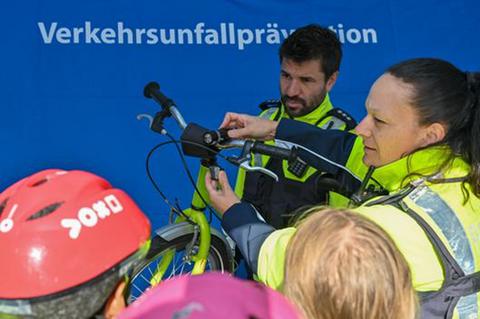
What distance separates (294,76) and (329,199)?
0.63 m

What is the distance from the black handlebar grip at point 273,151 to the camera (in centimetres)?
251

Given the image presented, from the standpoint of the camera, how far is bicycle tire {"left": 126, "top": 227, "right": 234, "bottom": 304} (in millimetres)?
2941

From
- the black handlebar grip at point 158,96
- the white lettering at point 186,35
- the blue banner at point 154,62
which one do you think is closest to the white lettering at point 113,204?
the black handlebar grip at point 158,96

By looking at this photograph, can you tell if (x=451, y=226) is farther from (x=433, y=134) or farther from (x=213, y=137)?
(x=213, y=137)

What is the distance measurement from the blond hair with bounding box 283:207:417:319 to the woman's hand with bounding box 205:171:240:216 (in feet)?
2.65

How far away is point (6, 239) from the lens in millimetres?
1412

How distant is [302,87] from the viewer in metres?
3.23

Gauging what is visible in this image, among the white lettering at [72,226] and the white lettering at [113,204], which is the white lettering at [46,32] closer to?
the white lettering at [113,204]

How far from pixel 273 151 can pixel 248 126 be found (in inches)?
8.4

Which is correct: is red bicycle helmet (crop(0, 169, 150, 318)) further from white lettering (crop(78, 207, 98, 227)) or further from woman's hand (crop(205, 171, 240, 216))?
woman's hand (crop(205, 171, 240, 216))

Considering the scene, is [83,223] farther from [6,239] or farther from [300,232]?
[300,232]

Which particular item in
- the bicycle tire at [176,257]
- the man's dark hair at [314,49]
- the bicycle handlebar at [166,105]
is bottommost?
the bicycle tire at [176,257]

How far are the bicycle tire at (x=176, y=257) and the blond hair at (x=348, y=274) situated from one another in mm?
1361

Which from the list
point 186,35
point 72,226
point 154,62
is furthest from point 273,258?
point 186,35
